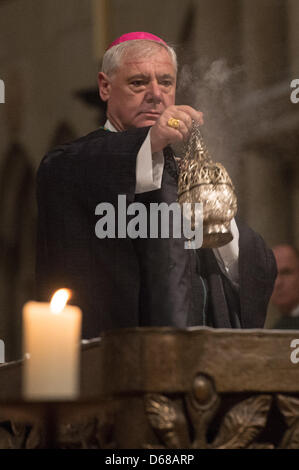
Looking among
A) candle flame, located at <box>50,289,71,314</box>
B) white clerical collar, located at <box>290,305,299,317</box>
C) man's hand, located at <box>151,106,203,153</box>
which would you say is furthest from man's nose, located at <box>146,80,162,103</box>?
candle flame, located at <box>50,289,71,314</box>

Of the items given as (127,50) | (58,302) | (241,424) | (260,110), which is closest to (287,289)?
(260,110)

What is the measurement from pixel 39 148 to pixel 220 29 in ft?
2.94

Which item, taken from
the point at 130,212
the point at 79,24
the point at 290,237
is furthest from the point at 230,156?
the point at 79,24

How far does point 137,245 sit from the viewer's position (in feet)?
8.57

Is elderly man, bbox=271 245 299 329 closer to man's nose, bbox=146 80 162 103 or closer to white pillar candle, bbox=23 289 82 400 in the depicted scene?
man's nose, bbox=146 80 162 103

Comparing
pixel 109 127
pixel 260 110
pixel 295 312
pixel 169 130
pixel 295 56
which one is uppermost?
pixel 295 56

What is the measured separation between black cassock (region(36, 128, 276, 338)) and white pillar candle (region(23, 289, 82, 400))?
1451 mm

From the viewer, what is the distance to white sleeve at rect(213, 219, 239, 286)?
2789 mm

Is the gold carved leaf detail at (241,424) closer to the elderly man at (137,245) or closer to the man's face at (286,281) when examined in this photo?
the elderly man at (137,245)

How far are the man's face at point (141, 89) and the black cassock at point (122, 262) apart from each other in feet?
0.44

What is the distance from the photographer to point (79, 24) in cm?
374

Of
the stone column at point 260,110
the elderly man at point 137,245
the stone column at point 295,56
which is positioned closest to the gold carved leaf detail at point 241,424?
the elderly man at point 137,245

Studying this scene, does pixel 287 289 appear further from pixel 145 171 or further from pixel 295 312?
pixel 145 171

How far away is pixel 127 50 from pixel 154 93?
0.62 feet
